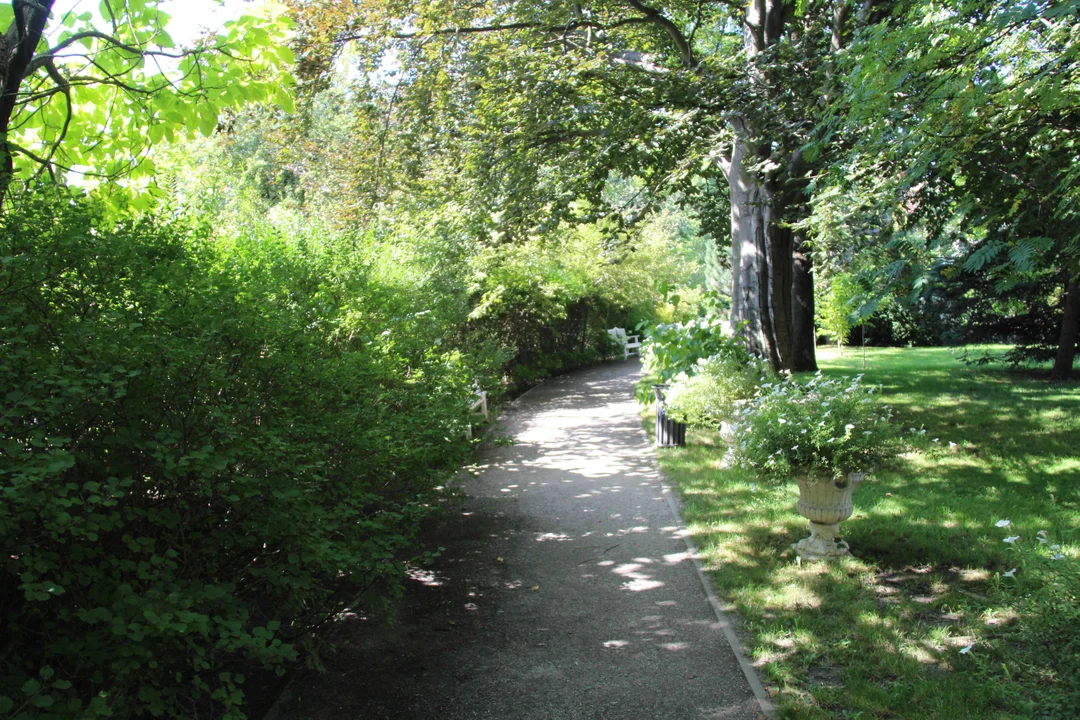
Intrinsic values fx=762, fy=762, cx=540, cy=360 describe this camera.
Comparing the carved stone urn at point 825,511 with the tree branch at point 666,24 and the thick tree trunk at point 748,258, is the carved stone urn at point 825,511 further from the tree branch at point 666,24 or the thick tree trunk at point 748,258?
the tree branch at point 666,24

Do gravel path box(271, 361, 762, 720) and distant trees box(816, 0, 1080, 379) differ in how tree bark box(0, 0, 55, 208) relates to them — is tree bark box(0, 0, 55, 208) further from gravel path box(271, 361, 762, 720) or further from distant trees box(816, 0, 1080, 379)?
distant trees box(816, 0, 1080, 379)

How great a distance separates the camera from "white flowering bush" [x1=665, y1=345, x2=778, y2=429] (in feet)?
31.6

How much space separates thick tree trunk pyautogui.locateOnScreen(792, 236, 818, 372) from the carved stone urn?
11.1 m

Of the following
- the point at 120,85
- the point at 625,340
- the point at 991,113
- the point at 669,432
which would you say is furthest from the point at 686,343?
the point at 625,340

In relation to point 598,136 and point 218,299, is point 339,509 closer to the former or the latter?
point 218,299

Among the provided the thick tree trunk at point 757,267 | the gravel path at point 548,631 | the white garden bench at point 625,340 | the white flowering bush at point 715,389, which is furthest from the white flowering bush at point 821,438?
the white garden bench at point 625,340

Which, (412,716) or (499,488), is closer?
(412,716)

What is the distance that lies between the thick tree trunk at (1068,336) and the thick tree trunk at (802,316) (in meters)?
4.41

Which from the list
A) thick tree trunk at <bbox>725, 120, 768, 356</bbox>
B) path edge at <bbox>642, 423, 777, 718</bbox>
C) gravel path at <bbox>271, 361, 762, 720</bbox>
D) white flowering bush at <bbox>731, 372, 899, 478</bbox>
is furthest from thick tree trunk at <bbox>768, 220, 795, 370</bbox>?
white flowering bush at <bbox>731, 372, 899, 478</bbox>

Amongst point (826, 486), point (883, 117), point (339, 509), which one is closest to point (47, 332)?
point (339, 509)

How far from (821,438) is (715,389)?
4.13m

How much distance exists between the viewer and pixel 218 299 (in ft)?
11.8

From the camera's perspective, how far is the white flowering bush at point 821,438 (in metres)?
5.59

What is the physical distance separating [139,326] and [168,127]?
167cm
